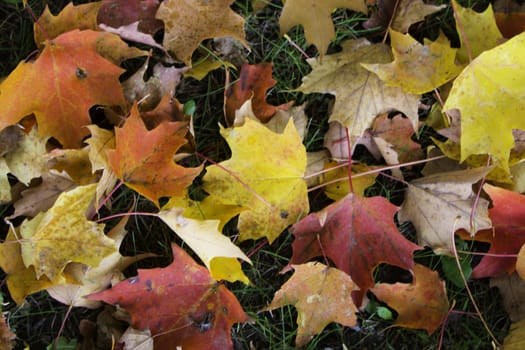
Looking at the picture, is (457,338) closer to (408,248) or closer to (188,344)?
(408,248)

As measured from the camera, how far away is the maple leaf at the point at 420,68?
1.42 metres

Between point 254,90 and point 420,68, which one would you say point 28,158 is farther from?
point 420,68

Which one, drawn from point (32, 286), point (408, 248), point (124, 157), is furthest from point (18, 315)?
point (408, 248)

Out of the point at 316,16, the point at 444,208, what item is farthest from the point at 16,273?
the point at 444,208

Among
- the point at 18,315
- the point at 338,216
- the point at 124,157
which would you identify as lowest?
the point at 18,315

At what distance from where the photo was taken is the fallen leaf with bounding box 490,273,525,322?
1.63m

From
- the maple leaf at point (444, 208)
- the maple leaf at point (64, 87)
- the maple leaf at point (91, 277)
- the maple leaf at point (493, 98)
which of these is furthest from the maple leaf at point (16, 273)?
the maple leaf at point (493, 98)

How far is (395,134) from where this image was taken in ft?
5.31

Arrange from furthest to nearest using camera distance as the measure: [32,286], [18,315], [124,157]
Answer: [18,315] < [32,286] < [124,157]

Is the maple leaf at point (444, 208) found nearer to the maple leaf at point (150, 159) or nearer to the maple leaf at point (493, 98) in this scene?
the maple leaf at point (493, 98)

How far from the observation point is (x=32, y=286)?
1520 millimetres

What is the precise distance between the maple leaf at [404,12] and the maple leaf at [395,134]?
10.0 inches

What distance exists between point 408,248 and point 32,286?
3.30 ft

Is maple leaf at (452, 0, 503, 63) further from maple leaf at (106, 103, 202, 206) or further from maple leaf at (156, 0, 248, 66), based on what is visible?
maple leaf at (106, 103, 202, 206)
